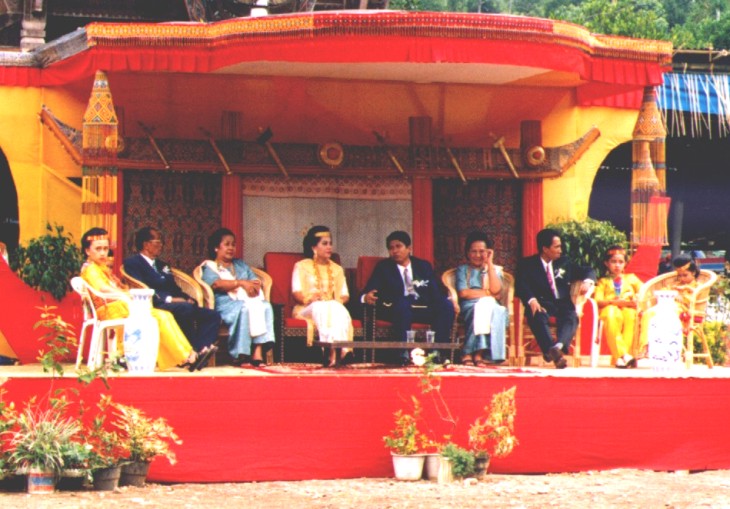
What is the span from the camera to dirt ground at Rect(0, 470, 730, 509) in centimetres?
759

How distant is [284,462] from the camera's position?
854cm

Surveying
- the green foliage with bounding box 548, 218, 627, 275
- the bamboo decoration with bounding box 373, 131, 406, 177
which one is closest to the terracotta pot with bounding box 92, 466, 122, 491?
the bamboo decoration with bounding box 373, 131, 406, 177

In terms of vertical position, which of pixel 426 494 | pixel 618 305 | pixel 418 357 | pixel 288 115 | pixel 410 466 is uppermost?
pixel 288 115

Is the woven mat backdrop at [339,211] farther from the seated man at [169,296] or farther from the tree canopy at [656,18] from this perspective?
the tree canopy at [656,18]

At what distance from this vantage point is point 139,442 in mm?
8023

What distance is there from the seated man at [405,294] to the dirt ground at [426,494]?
186cm

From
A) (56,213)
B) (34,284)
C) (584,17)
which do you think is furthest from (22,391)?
(584,17)

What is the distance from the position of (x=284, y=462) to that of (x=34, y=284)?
2.80 metres

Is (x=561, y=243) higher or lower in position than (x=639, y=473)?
higher

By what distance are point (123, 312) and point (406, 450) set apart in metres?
2.22

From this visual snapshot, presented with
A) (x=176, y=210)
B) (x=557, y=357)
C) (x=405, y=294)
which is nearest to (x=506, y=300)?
(x=405, y=294)

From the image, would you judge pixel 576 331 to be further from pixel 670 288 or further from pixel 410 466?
pixel 410 466

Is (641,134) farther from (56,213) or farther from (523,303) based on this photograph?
(56,213)

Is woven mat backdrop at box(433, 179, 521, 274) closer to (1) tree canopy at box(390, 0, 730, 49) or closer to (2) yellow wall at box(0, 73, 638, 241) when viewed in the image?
(2) yellow wall at box(0, 73, 638, 241)
